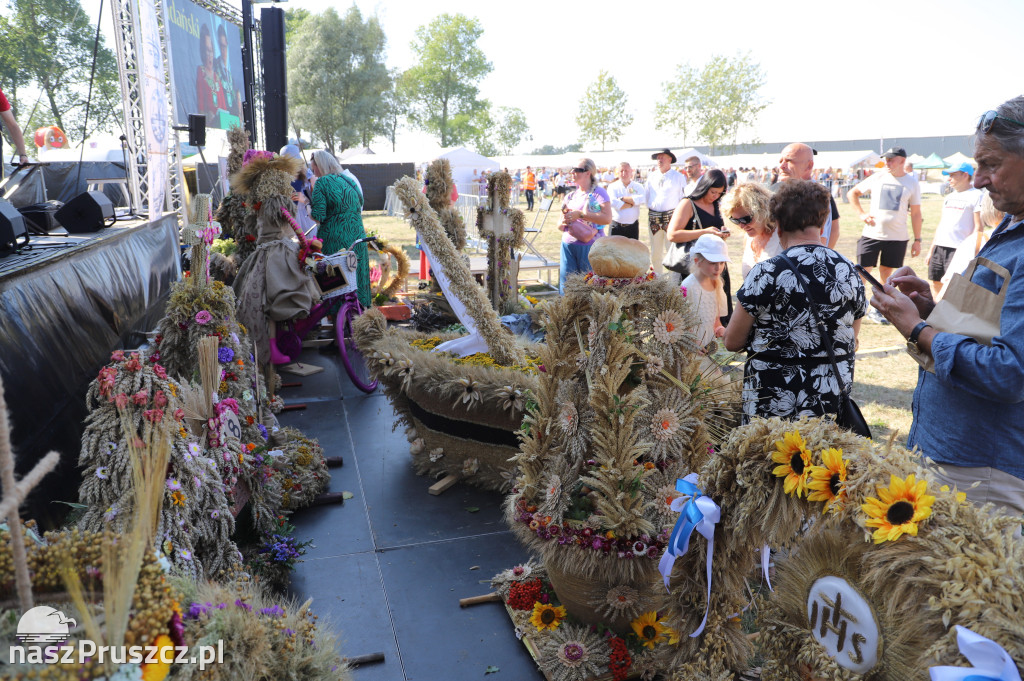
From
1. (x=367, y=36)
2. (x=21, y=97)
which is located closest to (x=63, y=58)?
(x=21, y=97)

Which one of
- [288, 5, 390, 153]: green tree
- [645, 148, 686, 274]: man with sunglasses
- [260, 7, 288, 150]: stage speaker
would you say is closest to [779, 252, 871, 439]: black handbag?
[645, 148, 686, 274]: man with sunglasses

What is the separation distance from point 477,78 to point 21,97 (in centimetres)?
4506

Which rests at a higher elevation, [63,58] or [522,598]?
[63,58]

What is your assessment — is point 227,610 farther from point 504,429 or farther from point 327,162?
point 327,162

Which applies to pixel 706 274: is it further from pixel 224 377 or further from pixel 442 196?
pixel 442 196

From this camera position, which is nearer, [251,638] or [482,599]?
[251,638]

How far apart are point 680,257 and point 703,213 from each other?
0.60 m

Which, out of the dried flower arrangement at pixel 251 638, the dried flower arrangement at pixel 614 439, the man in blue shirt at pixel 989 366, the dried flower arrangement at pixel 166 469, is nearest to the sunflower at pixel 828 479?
the man in blue shirt at pixel 989 366

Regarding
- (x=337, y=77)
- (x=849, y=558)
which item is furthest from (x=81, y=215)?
(x=337, y=77)

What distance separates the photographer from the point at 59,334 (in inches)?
110

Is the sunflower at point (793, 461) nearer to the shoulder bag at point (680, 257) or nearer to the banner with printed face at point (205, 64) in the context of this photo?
the shoulder bag at point (680, 257)

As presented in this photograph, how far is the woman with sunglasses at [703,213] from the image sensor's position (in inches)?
205

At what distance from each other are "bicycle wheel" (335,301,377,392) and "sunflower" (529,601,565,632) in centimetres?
323

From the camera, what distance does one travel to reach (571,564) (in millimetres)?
2373
